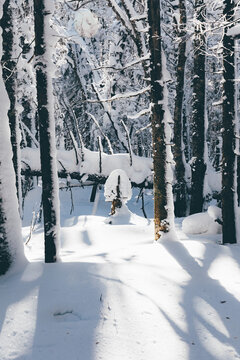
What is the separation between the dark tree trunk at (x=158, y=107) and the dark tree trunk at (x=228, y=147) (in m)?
1.38

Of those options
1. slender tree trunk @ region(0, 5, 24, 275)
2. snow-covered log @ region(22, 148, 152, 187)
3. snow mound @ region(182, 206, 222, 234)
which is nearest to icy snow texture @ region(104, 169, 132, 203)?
snow-covered log @ region(22, 148, 152, 187)

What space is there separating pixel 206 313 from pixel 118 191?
6801mm

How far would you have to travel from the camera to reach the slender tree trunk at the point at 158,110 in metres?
7.18

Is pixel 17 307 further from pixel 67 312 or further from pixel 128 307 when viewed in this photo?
pixel 128 307

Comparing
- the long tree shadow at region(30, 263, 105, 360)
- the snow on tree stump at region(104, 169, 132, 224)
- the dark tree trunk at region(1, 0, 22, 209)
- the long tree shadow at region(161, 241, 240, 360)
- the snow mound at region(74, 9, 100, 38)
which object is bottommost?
the long tree shadow at region(161, 241, 240, 360)

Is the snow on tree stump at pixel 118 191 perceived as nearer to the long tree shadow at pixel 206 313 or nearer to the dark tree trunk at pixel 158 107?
the dark tree trunk at pixel 158 107

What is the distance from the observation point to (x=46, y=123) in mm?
5785

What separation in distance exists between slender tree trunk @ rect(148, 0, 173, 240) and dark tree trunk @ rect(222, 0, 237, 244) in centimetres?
135

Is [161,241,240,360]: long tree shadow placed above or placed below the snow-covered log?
below

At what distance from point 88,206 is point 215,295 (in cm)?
1436

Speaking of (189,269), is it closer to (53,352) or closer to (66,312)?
(66,312)

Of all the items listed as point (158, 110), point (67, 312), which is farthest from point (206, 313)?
point (158, 110)

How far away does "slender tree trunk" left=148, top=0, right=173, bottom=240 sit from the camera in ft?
23.6

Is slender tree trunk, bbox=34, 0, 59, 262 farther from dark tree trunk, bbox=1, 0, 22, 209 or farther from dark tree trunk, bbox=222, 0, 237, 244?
dark tree trunk, bbox=222, 0, 237, 244
